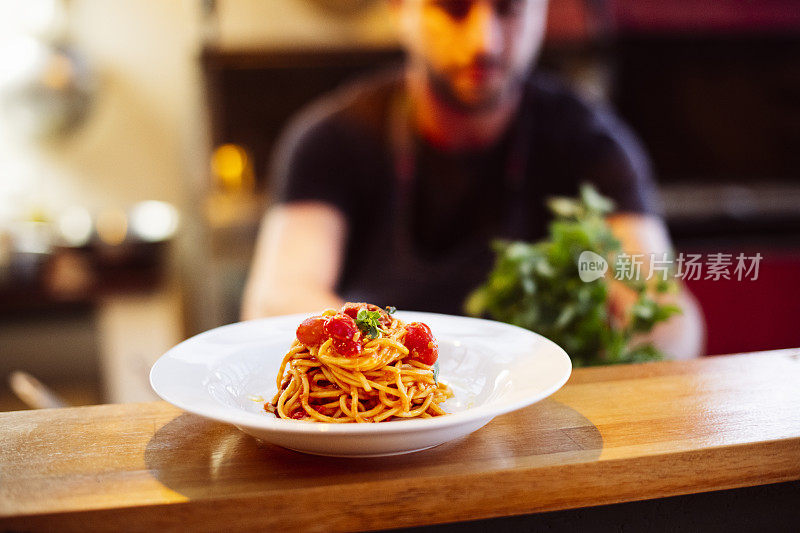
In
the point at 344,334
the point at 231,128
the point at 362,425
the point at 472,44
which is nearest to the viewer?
the point at 362,425

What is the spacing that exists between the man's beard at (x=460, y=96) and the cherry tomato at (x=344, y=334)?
145 cm

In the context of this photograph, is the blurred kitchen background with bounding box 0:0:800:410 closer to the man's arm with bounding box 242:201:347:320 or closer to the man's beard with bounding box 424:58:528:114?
the man's arm with bounding box 242:201:347:320

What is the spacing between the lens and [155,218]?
3.69 metres

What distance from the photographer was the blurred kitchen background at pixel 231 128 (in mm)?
3199

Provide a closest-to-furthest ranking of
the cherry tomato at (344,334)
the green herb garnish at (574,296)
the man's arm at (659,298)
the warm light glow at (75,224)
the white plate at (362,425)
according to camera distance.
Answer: the white plate at (362,425)
the cherry tomato at (344,334)
the green herb garnish at (574,296)
the man's arm at (659,298)
the warm light glow at (75,224)

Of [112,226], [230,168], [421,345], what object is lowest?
[421,345]

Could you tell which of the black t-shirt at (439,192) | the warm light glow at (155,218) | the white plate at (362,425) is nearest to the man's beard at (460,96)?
the black t-shirt at (439,192)

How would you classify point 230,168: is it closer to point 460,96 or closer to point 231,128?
point 231,128

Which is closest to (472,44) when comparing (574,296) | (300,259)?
(300,259)

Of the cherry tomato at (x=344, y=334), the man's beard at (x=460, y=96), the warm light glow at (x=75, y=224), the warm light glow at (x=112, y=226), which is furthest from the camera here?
the warm light glow at (x=75, y=224)

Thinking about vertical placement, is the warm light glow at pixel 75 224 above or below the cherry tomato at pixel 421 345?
above

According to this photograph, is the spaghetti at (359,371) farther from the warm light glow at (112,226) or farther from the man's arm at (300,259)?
the warm light glow at (112,226)

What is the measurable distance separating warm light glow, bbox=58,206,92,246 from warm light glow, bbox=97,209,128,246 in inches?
2.2

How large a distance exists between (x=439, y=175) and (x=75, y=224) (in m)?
2.31
